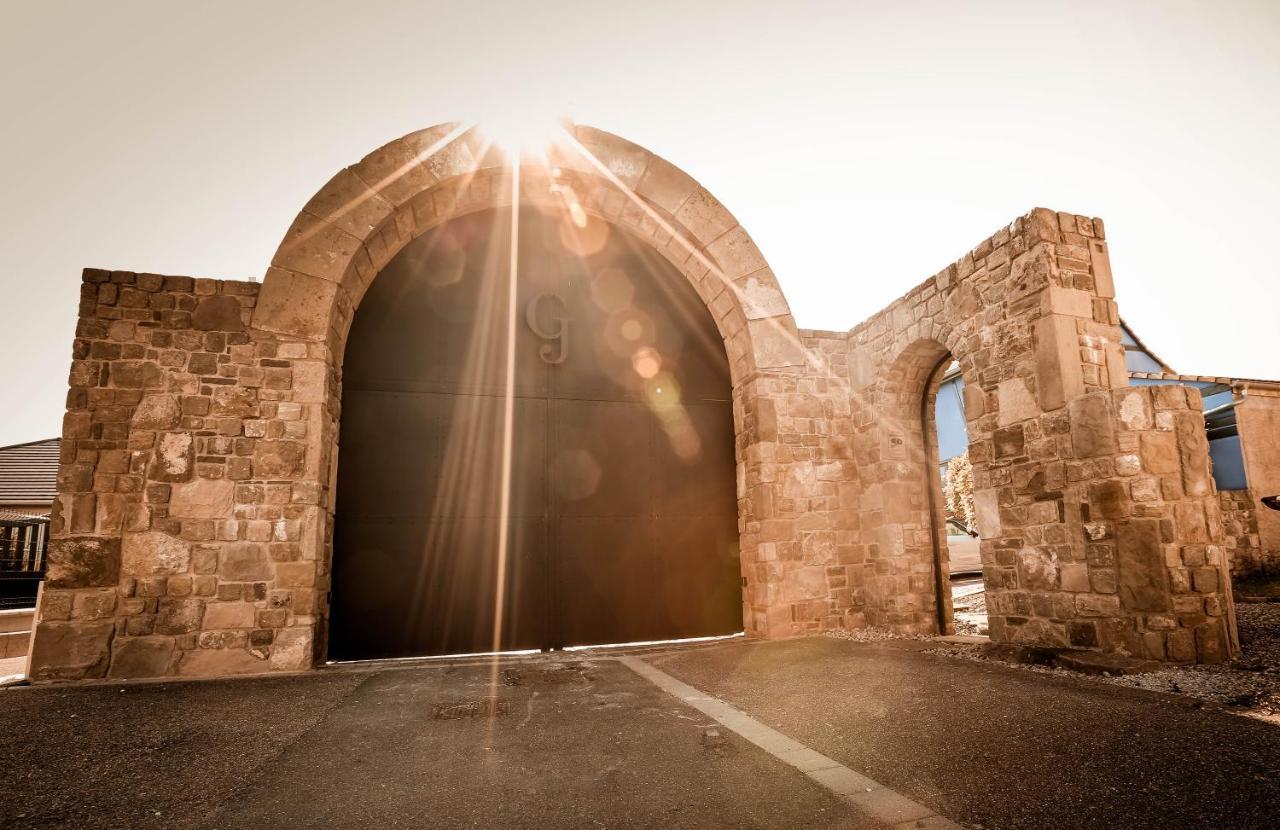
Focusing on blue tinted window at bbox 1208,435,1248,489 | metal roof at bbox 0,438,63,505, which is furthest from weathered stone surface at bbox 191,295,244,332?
blue tinted window at bbox 1208,435,1248,489

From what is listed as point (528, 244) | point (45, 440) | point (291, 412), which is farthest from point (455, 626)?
point (45, 440)

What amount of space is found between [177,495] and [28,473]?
11056mm

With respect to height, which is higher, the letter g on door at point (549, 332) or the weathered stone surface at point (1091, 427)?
the letter g on door at point (549, 332)

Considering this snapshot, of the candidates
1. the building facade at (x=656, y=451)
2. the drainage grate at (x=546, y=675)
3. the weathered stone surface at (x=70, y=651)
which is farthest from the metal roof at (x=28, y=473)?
the drainage grate at (x=546, y=675)

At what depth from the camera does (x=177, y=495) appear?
4676 millimetres

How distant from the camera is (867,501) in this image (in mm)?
6363

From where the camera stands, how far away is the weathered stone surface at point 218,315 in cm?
494

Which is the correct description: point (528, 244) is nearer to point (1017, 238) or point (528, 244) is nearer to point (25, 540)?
point (1017, 238)

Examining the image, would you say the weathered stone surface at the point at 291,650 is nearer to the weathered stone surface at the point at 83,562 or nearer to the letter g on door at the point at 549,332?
the weathered stone surface at the point at 83,562

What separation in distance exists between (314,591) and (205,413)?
64.5 inches

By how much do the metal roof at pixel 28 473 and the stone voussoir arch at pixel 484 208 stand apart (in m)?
8.67

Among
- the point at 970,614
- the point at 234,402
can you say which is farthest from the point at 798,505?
the point at 234,402

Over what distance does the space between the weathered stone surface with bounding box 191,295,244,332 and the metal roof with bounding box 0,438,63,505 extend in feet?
26.9

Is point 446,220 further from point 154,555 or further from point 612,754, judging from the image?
point 612,754
